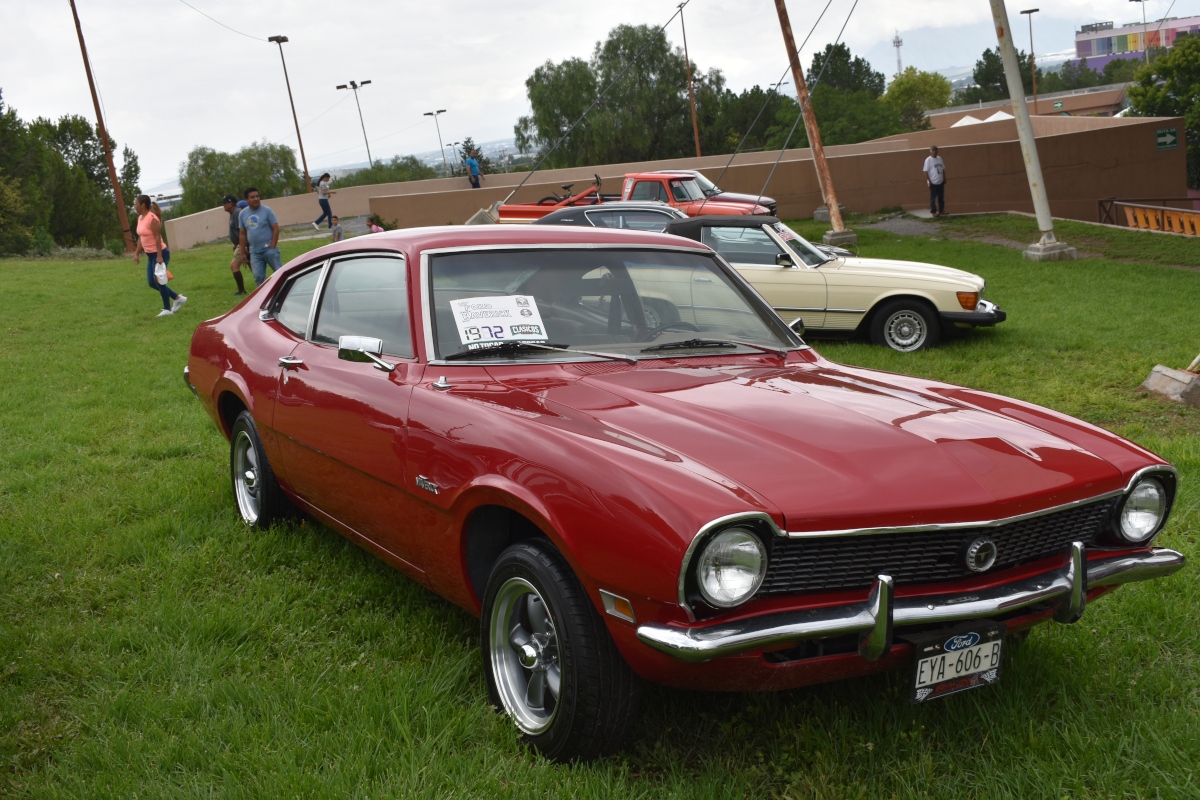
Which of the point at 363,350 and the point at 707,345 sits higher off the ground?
the point at 363,350

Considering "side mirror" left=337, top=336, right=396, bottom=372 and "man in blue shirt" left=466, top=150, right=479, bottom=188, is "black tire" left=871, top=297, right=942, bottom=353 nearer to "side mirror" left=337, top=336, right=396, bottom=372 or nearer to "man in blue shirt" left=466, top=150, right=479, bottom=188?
"side mirror" left=337, top=336, right=396, bottom=372

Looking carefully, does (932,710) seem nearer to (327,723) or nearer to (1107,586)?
(1107,586)

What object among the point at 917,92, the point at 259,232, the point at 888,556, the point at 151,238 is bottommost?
the point at 888,556

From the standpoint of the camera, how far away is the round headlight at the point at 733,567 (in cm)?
254

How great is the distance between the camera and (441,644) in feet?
12.2

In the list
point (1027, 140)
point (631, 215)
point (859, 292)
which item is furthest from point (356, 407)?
point (1027, 140)

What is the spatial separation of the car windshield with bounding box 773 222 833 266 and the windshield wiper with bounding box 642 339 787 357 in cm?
682

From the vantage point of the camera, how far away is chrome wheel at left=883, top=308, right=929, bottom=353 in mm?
10445

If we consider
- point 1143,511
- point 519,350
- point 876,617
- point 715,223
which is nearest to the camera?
point 876,617

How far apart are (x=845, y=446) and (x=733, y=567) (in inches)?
22.3

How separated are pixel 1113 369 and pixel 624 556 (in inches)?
300

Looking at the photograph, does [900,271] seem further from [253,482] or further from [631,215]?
[253,482]

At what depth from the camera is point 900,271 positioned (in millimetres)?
10633

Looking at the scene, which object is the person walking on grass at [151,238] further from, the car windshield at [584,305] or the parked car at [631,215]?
the car windshield at [584,305]
